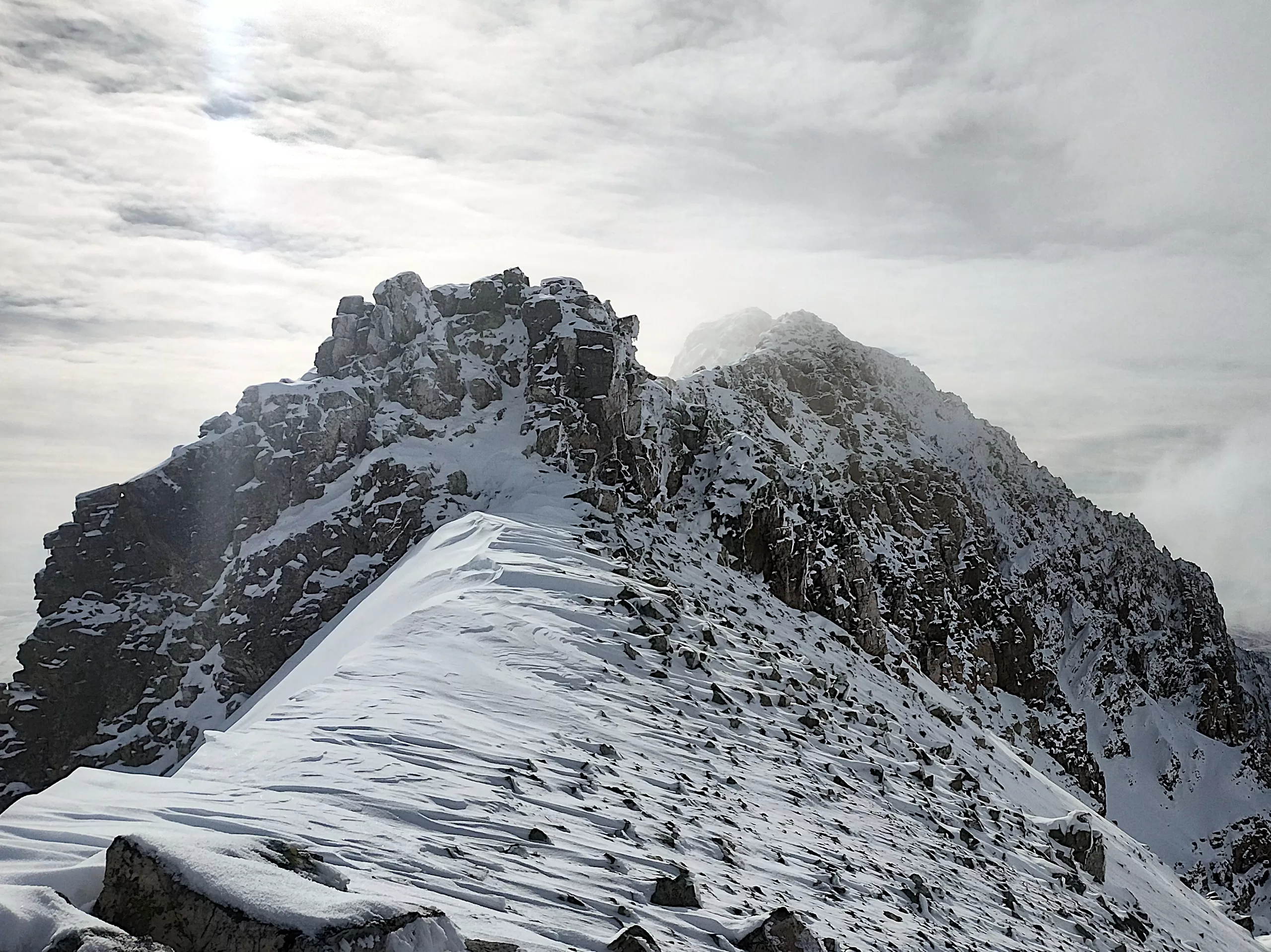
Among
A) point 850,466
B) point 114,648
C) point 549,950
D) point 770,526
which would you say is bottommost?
point 114,648

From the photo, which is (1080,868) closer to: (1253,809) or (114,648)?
(114,648)

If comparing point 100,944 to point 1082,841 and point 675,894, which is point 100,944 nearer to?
point 675,894

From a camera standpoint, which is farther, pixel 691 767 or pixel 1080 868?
pixel 1080 868

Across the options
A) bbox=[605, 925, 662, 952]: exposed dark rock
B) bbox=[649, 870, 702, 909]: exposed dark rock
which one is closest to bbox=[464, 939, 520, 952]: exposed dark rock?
bbox=[605, 925, 662, 952]: exposed dark rock

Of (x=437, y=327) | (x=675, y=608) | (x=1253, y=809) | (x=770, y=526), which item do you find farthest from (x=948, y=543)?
(x=675, y=608)

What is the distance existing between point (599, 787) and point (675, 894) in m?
2.81

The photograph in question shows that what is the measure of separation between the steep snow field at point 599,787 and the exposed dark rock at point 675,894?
0.13m

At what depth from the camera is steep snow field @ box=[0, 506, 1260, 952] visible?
7730 mm

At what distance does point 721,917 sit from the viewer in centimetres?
905

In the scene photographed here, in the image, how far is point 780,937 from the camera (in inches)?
341

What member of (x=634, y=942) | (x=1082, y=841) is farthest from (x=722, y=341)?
(x=634, y=942)

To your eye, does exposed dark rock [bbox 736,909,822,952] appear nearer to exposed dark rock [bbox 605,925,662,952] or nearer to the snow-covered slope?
exposed dark rock [bbox 605,925,662,952]

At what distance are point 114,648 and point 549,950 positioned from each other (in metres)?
34.1

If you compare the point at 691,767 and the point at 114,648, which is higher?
the point at 691,767
